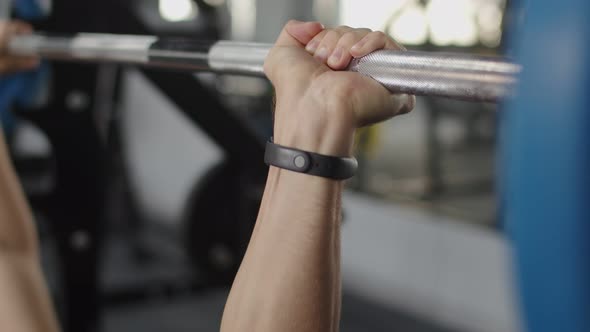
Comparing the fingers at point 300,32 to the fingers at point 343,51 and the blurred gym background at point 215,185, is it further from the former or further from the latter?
the blurred gym background at point 215,185

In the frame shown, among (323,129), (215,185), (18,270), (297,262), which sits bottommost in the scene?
(215,185)

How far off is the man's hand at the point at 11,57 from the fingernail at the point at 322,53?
2.87 feet

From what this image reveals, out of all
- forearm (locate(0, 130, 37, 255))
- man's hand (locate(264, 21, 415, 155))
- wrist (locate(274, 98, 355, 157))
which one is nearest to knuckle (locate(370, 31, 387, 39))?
man's hand (locate(264, 21, 415, 155))

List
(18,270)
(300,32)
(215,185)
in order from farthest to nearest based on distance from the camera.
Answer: (215,185) → (18,270) → (300,32)

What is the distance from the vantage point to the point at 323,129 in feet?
2.10

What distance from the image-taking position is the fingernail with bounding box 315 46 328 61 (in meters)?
0.70

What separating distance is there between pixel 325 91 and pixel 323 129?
0.12 ft

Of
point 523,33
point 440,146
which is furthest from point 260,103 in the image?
point 523,33

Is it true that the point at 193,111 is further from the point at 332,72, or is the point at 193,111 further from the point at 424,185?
the point at 424,185

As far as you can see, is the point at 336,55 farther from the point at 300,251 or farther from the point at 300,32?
the point at 300,251

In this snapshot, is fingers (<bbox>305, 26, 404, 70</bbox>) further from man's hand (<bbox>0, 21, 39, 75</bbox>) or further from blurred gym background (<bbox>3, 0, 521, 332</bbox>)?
blurred gym background (<bbox>3, 0, 521, 332</bbox>)

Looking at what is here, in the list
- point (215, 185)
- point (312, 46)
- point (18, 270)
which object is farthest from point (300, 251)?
point (215, 185)

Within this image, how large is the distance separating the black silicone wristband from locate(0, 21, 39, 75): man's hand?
919 millimetres

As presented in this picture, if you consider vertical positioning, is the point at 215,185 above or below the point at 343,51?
below
